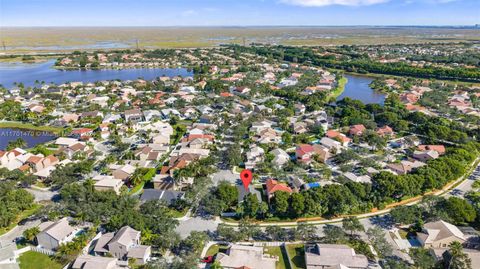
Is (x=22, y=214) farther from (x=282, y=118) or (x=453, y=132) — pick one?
(x=453, y=132)

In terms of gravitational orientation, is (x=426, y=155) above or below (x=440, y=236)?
above

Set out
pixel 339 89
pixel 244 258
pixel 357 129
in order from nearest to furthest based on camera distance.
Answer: pixel 244 258 < pixel 357 129 < pixel 339 89

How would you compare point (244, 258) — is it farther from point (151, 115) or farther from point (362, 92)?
point (362, 92)

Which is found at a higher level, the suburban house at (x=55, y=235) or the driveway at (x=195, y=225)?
the suburban house at (x=55, y=235)

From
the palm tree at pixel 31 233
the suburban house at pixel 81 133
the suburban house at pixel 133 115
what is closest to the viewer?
the palm tree at pixel 31 233

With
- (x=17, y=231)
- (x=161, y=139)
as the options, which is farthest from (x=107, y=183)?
(x=161, y=139)

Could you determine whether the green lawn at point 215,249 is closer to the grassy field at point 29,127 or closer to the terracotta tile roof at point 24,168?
the terracotta tile roof at point 24,168

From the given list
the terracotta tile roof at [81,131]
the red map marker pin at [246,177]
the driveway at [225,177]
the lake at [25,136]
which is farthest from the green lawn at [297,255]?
the lake at [25,136]
